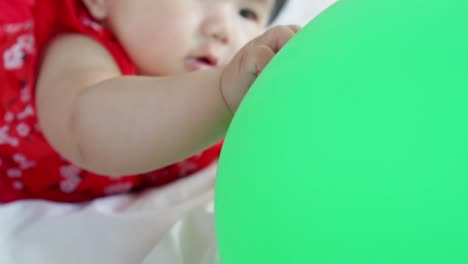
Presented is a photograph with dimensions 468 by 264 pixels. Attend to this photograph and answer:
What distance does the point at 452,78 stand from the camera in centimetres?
36

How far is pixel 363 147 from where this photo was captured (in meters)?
0.36

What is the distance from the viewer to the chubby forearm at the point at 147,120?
0.60 m

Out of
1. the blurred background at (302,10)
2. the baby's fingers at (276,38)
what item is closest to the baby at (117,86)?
the baby's fingers at (276,38)

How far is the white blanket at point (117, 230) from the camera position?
0.70 m

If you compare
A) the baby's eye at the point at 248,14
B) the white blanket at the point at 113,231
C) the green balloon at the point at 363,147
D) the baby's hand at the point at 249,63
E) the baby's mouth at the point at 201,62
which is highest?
the green balloon at the point at 363,147

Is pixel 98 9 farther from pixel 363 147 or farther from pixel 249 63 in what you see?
pixel 363 147

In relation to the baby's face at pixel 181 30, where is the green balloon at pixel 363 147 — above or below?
above

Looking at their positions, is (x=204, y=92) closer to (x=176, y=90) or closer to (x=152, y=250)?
(x=176, y=90)

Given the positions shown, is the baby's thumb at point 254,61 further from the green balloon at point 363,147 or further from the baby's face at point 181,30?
the baby's face at point 181,30

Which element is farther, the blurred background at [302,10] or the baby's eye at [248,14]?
the blurred background at [302,10]

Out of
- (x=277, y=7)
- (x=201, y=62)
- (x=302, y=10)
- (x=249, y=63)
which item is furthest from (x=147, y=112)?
(x=302, y=10)

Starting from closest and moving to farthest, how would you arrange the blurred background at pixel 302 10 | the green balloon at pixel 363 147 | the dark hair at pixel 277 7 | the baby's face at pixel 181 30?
the green balloon at pixel 363 147, the baby's face at pixel 181 30, the dark hair at pixel 277 7, the blurred background at pixel 302 10

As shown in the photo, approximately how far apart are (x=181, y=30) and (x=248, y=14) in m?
0.11

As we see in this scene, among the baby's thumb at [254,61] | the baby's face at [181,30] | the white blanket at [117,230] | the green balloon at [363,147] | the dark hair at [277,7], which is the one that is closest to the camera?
the green balloon at [363,147]
